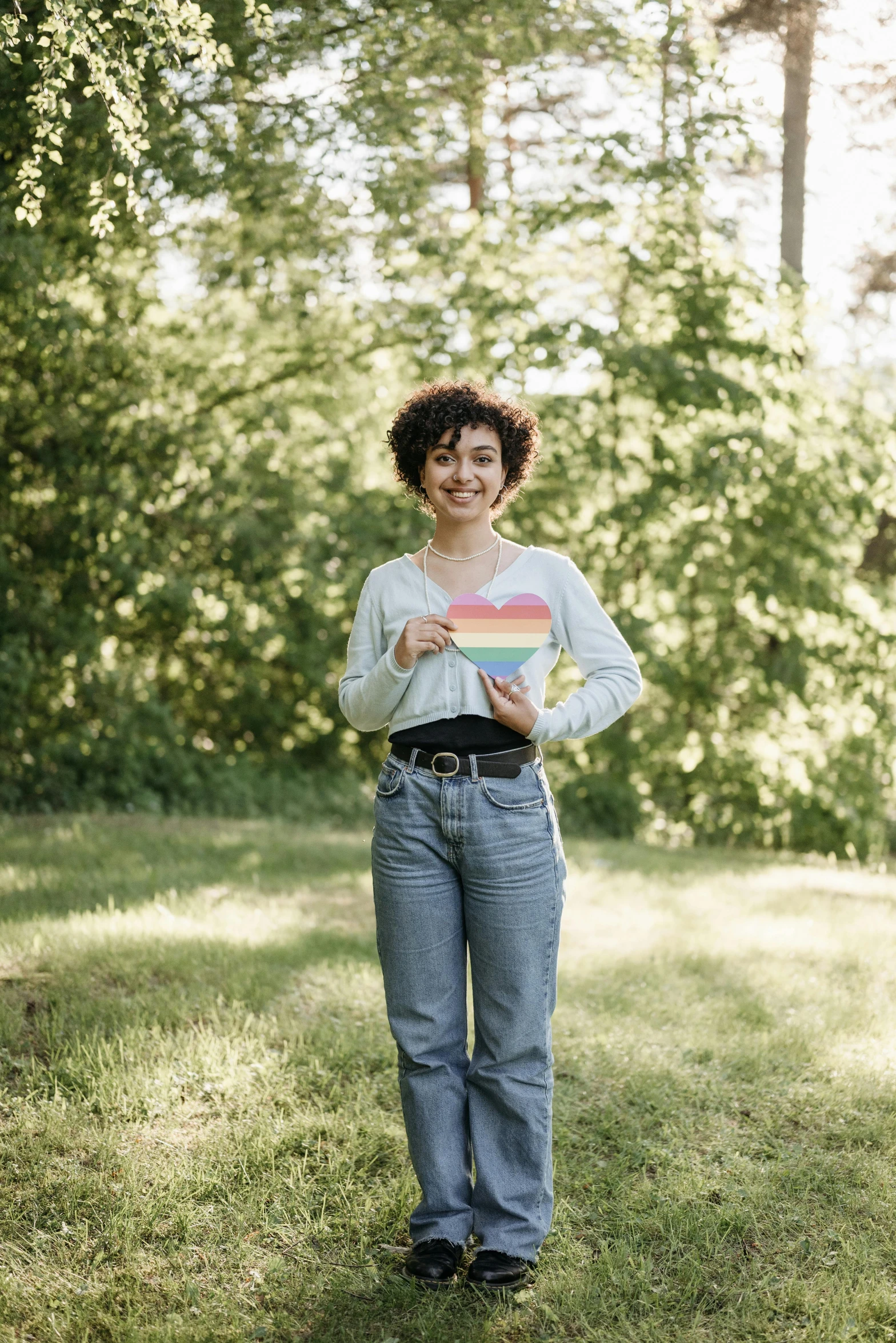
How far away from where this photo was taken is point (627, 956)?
5.65m

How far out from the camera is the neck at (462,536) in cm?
298

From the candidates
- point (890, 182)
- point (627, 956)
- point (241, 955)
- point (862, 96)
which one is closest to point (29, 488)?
point (241, 955)

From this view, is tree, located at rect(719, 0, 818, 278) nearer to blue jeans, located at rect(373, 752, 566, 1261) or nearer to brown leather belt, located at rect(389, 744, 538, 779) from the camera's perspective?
brown leather belt, located at rect(389, 744, 538, 779)

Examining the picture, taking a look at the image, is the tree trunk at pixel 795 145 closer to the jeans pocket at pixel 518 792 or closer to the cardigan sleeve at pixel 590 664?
the cardigan sleeve at pixel 590 664

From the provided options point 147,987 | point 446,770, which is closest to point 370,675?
point 446,770

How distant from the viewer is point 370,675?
2.88 metres

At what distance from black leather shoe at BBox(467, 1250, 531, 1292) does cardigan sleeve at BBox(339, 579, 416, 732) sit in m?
1.34

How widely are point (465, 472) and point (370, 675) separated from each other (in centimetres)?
56

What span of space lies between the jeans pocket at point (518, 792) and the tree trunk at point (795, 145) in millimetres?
8620

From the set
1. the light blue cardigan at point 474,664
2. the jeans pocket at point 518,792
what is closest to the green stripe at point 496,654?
the light blue cardigan at point 474,664

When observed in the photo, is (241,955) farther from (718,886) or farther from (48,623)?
(48,623)

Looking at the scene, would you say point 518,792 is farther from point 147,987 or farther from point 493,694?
point 147,987

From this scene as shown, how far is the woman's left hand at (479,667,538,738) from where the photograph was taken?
276 cm

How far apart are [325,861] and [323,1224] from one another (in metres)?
4.57
